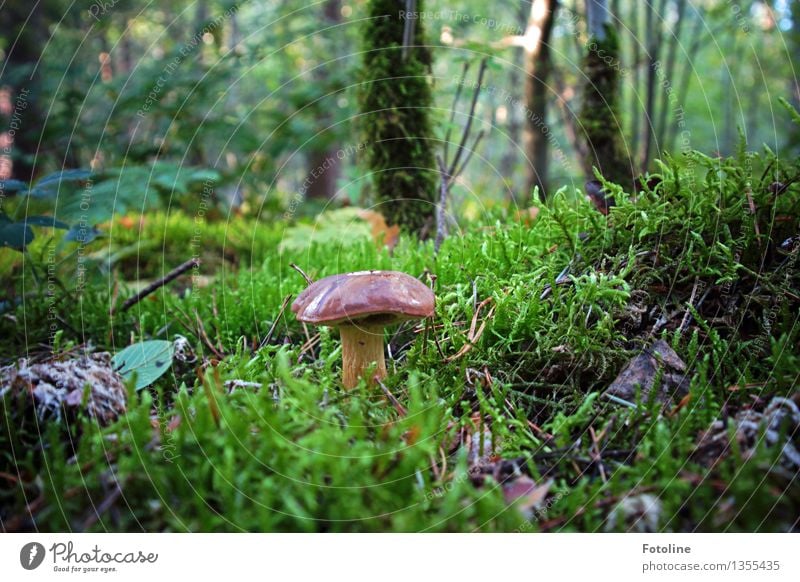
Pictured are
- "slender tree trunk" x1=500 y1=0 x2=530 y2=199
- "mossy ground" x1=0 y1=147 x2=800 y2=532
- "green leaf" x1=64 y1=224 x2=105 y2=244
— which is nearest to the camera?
"mossy ground" x1=0 y1=147 x2=800 y2=532

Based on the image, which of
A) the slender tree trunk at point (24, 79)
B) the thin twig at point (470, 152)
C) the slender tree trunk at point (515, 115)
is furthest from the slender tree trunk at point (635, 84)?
the slender tree trunk at point (24, 79)

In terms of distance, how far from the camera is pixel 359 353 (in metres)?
1.39

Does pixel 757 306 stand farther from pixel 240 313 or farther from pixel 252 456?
pixel 240 313

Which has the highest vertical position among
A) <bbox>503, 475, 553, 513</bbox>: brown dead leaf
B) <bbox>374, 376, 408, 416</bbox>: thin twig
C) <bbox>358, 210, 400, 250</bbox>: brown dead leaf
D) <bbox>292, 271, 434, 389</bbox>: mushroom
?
<bbox>358, 210, 400, 250</bbox>: brown dead leaf

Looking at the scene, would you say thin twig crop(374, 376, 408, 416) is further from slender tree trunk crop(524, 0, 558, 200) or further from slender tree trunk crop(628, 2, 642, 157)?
slender tree trunk crop(628, 2, 642, 157)

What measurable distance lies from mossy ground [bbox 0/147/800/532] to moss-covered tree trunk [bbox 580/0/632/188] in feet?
3.18

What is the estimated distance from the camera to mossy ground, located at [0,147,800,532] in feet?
2.98

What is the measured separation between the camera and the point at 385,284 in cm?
123

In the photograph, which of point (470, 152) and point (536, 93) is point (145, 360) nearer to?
→ point (470, 152)

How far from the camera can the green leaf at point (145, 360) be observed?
1.40 meters

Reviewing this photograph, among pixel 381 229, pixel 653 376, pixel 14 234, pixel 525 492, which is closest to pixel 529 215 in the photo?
pixel 381 229
